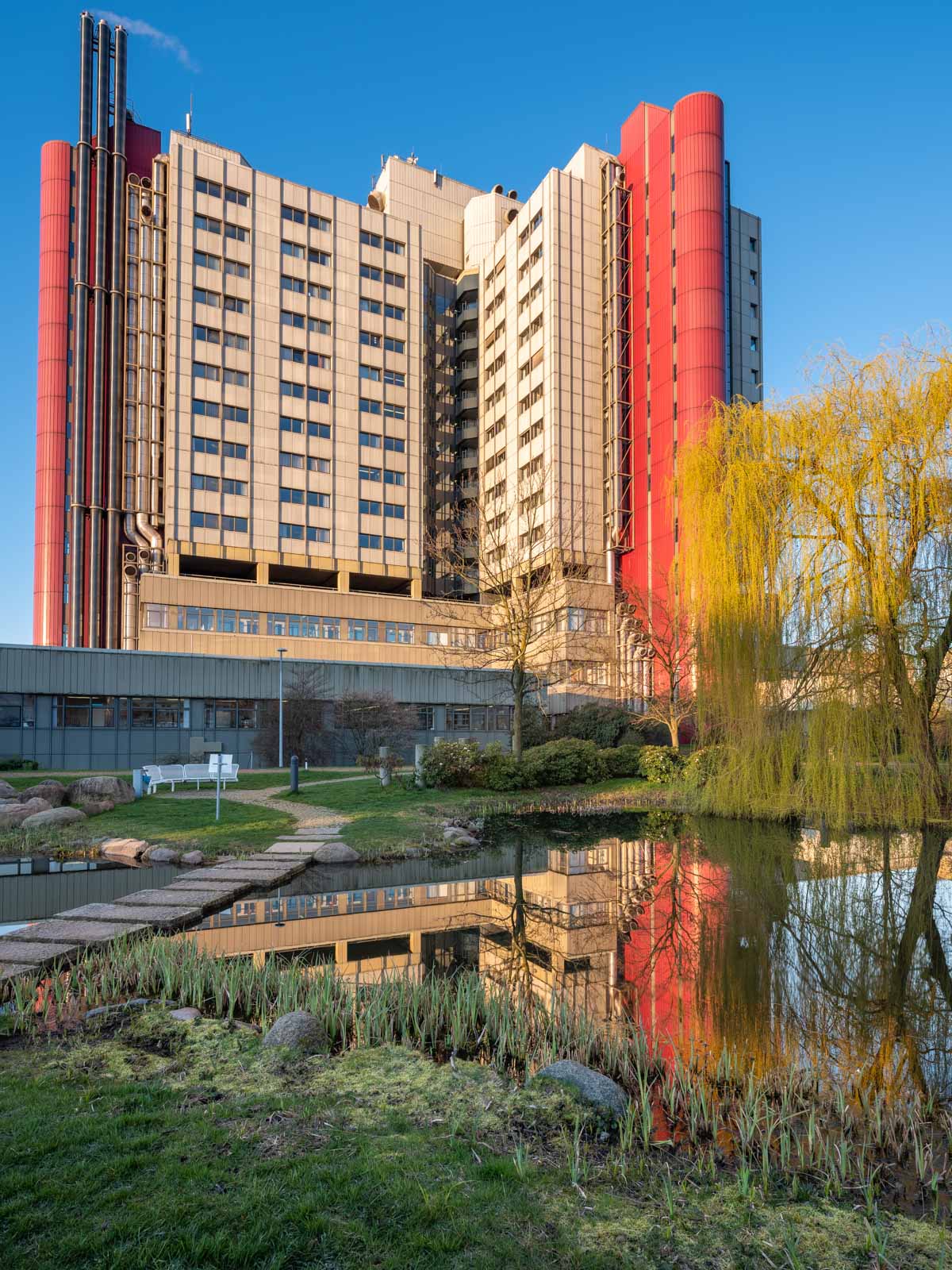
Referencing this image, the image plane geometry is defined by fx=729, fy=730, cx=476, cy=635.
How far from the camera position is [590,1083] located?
14.8ft

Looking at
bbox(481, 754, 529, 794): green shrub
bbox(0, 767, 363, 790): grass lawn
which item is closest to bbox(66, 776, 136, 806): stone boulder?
bbox(0, 767, 363, 790): grass lawn

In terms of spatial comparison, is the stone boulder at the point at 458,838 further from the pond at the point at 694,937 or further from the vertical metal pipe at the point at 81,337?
the vertical metal pipe at the point at 81,337

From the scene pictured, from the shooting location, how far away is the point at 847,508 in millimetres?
13648

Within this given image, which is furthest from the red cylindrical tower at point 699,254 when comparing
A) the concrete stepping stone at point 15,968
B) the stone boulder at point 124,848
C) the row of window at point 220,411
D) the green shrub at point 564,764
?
the concrete stepping stone at point 15,968

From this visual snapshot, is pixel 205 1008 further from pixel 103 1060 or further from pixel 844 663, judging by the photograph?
pixel 844 663

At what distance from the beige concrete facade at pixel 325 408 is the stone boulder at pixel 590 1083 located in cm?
3984

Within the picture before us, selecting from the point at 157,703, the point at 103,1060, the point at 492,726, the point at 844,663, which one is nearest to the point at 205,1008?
the point at 103,1060

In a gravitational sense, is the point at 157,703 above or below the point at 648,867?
above

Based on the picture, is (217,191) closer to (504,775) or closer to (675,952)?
(504,775)

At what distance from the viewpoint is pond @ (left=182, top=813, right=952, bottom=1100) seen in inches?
229

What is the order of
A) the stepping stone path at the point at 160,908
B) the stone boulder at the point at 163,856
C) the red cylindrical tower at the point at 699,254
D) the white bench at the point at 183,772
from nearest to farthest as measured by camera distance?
the stepping stone path at the point at 160,908
the stone boulder at the point at 163,856
the white bench at the point at 183,772
the red cylindrical tower at the point at 699,254

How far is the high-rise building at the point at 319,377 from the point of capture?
48.9 meters

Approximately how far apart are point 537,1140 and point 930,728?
13307 millimetres

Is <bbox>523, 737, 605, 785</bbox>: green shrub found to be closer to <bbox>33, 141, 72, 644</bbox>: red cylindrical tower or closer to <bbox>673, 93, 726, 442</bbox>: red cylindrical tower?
<bbox>673, 93, 726, 442</bbox>: red cylindrical tower
